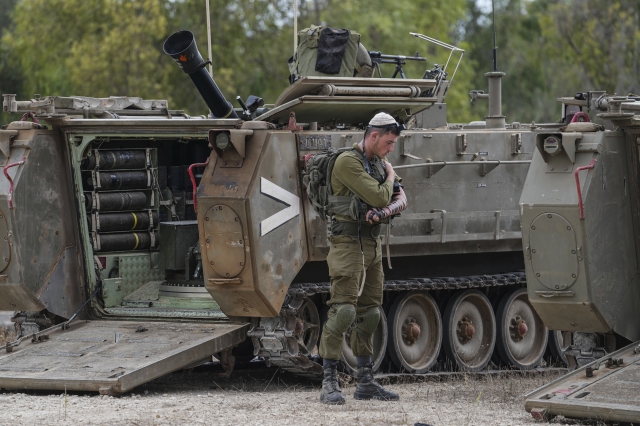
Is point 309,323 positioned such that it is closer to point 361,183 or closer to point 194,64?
point 361,183

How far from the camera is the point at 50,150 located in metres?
11.5

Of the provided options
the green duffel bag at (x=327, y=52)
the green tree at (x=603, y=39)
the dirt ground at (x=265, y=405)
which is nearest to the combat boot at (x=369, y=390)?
the dirt ground at (x=265, y=405)

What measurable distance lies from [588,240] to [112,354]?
12.6 ft

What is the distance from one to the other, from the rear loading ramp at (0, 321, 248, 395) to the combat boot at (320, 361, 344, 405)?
1134 millimetres

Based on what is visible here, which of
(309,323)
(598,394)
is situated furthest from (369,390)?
(598,394)

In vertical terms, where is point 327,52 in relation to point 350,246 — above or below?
above

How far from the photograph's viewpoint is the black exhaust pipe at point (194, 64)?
11695 mm

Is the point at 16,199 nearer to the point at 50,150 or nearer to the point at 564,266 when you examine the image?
the point at 50,150

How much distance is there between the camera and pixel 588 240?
29.5ft

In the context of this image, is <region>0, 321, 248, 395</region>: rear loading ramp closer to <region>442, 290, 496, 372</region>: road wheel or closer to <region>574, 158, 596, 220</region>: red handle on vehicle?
<region>442, 290, 496, 372</region>: road wheel

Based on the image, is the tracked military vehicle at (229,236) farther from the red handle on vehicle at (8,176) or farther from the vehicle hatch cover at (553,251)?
the vehicle hatch cover at (553,251)

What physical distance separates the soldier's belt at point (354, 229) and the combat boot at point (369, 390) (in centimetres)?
102

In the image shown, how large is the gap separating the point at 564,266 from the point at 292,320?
2566 mm

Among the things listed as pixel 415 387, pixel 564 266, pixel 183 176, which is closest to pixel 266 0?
pixel 183 176
